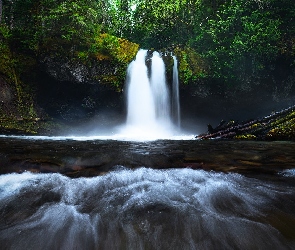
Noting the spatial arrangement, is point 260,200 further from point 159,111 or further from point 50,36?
point 50,36

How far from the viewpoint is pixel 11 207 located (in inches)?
98.7

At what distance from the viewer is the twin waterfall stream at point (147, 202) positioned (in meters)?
1.97

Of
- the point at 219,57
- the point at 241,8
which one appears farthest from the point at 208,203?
the point at 241,8

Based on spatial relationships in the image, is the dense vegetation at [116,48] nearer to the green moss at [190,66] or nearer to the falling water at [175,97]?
the green moss at [190,66]

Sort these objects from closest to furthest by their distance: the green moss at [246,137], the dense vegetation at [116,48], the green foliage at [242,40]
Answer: the green moss at [246,137]
the green foliage at [242,40]
the dense vegetation at [116,48]

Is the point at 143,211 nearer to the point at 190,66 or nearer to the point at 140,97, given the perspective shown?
the point at 140,97

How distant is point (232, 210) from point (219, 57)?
537 inches

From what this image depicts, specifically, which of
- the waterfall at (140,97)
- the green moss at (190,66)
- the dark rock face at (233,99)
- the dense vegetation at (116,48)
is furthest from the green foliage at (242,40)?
the waterfall at (140,97)

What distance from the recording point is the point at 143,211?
2424 mm

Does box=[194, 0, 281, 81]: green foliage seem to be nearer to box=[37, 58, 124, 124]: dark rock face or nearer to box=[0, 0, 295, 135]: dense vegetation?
box=[0, 0, 295, 135]: dense vegetation

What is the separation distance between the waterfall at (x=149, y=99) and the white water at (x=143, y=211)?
12233 millimetres

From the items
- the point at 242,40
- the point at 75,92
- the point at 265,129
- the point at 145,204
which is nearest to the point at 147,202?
the point at 145,204

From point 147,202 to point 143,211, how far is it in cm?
21

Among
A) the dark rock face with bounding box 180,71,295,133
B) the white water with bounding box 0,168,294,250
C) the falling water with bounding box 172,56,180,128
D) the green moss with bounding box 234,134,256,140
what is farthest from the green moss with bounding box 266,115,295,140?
the falling water with bounding box 172,56,180,128
